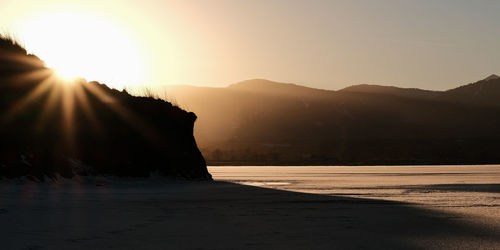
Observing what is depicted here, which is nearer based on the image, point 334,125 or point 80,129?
point 80,129

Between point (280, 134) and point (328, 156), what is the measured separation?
1394 inches

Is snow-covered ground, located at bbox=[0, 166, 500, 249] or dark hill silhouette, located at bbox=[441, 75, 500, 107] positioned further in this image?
dark hill silhouette, located at bbox=[441, 75, 500, 107]

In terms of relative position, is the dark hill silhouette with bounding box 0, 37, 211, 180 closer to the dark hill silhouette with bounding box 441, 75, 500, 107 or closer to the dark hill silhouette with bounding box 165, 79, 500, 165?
the dark hill silhouette with bounding box 165, 79, 500, 165

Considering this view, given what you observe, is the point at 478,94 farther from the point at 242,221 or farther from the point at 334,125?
the point at 242,221

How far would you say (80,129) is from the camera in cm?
2372

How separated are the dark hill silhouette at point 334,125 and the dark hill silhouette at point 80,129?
231 ft

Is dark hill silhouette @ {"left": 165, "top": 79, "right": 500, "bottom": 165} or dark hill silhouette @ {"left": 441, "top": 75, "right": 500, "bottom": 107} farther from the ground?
dark hill silhouette @ {"left": 441, "top": 75, "right": 500, "bottom": 107}

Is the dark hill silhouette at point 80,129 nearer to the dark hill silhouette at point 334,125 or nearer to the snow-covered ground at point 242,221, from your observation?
the snow-covered ground at point 242,221

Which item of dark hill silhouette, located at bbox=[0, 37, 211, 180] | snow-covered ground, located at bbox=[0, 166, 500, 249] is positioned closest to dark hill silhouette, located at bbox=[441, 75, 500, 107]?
dark hill silhouette, located at bbox=[0, 37, 211, 180]

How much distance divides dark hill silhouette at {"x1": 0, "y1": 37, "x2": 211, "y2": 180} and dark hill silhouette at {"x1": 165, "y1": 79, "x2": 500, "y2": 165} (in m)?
70.3

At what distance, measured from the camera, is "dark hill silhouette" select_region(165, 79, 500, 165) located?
10856cm

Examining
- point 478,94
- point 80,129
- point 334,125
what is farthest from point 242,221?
point 478,94

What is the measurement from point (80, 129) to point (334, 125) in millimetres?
125385

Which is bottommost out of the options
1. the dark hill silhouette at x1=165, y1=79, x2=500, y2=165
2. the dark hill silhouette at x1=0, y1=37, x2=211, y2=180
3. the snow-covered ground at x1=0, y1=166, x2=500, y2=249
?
the snow-covered ground at x1=0, y1=166, x2=500, y2=249
